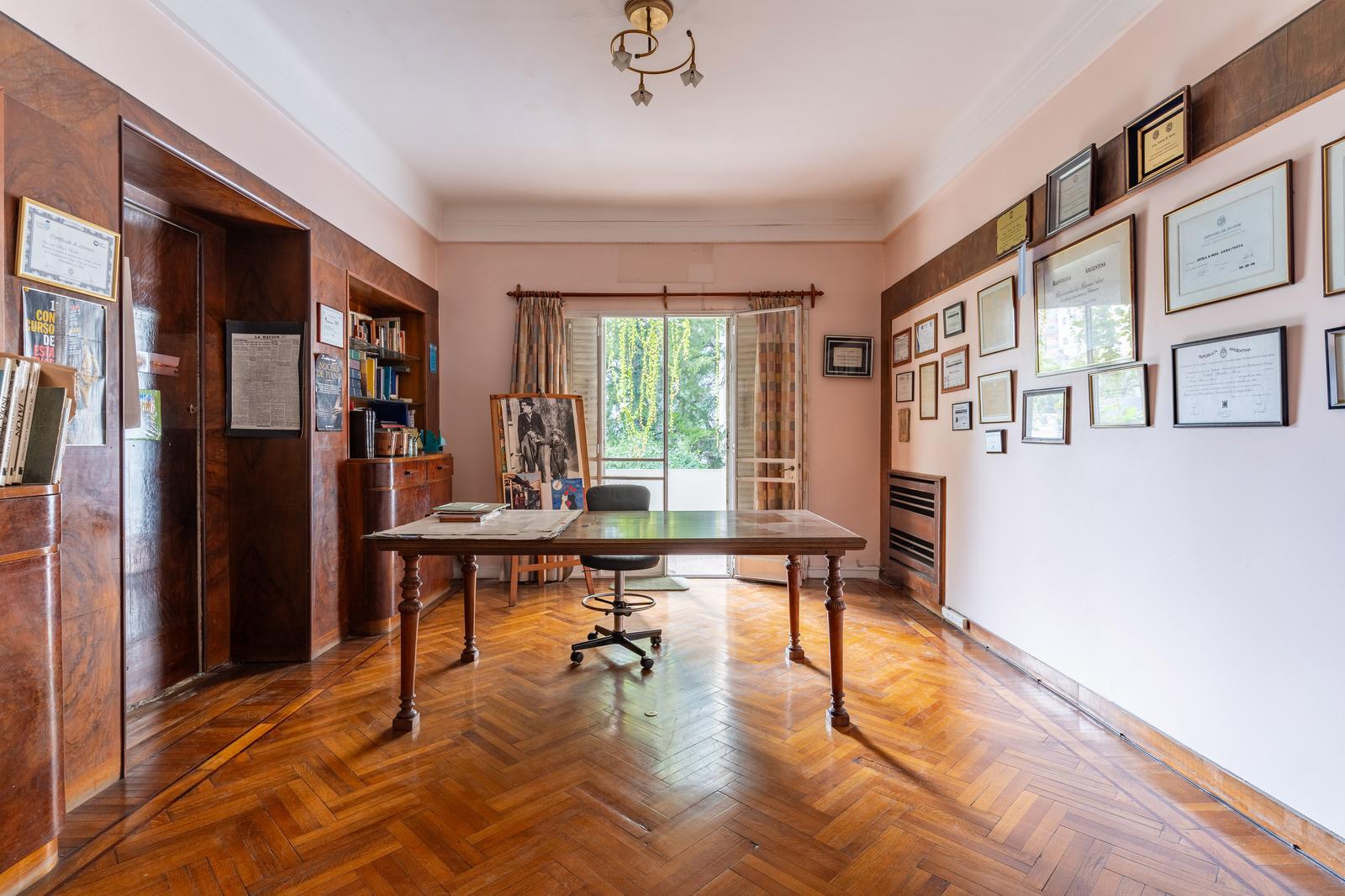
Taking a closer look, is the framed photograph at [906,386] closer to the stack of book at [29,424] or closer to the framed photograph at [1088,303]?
the framed photograph at [1088,303]

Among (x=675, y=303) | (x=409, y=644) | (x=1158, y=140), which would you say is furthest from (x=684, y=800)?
(x=675, y=303)

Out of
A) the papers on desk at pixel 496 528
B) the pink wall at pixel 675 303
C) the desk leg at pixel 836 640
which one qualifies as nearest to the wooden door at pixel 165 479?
the papers on desk at pixel 496 528

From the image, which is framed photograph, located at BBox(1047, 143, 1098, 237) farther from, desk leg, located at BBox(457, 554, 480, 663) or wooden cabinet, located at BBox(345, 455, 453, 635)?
wooden cabinet, located at BBox(345, 455, 453, 635)

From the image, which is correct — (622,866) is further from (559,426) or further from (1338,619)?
(559,426)

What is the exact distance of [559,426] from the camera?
4719 mm

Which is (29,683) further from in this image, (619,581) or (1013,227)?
(1013,227)

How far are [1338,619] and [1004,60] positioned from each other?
2.82 m

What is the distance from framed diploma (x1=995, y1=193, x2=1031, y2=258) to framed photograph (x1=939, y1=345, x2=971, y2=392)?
639 millimetres

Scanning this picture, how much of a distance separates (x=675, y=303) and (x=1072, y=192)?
3.00m

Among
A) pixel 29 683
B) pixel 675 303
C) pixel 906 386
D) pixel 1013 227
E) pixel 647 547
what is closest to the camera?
pixel 29 683

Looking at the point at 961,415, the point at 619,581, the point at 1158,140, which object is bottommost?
the point at 619,581

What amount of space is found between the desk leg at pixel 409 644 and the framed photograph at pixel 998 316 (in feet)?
10.4

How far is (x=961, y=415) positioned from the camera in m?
3.74

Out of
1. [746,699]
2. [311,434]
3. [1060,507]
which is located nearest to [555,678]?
[746,699]
